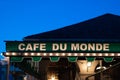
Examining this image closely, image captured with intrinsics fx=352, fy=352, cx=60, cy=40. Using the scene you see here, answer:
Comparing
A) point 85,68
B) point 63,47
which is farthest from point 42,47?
point 85,68

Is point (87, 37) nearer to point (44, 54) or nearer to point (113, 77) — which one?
point (113, 77)

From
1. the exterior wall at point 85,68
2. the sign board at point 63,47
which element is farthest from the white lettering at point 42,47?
the exterior wall at point 85,68

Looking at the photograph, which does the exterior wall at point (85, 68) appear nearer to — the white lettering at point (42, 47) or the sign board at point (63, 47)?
the sign board at point (63, 47)

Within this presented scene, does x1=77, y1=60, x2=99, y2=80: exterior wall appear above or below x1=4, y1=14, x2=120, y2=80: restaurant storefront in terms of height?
below

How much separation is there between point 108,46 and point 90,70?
27.1 feet

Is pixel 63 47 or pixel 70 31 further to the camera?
pixel 70 31

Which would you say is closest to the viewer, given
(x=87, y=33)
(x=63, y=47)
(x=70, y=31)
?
(x=63, y=47)

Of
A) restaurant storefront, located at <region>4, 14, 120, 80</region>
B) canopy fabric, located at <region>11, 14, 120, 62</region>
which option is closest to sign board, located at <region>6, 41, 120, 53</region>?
restaurant storefront, located at <region>4, 14, 120, 80</region>

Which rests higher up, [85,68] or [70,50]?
[70,50]

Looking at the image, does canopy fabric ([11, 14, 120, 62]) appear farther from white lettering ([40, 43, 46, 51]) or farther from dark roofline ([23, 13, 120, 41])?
white lettering ([40, 43, 46, 51])

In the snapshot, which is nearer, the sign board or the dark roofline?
the sign board

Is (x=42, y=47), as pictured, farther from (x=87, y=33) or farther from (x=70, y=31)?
(x=70, y=31)

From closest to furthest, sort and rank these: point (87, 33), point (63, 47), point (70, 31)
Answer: point (63, 47) → point (87, 33) → point (70, 31)

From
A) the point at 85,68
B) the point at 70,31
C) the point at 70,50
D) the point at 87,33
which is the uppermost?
the point at 70,31
